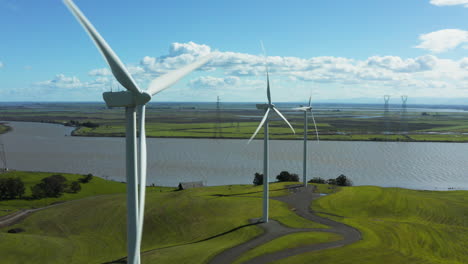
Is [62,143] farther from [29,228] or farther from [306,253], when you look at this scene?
[306,253]

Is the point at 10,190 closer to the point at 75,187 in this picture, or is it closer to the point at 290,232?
the point at 75,187

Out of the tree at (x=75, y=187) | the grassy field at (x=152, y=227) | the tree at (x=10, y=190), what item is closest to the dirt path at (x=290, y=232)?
the grassy field at (x=152, y=227)

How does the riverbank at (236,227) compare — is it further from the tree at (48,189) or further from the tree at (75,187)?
the tree at (75,187)

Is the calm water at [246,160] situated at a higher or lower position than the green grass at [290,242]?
lower

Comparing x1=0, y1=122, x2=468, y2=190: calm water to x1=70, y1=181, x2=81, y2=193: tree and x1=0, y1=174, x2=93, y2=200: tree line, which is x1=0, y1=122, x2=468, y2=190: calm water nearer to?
x1=70, y1=181, x2=81, y2=193: tree

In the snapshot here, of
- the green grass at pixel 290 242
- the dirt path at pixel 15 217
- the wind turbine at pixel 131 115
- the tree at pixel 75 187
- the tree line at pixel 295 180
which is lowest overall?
the dirt path at pixel 15 217

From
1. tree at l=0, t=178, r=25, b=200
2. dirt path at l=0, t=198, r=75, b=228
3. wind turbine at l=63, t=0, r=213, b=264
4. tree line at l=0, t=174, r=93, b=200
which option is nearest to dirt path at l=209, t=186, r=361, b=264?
wind turbine at l=63, t=0, r=213, b=264
